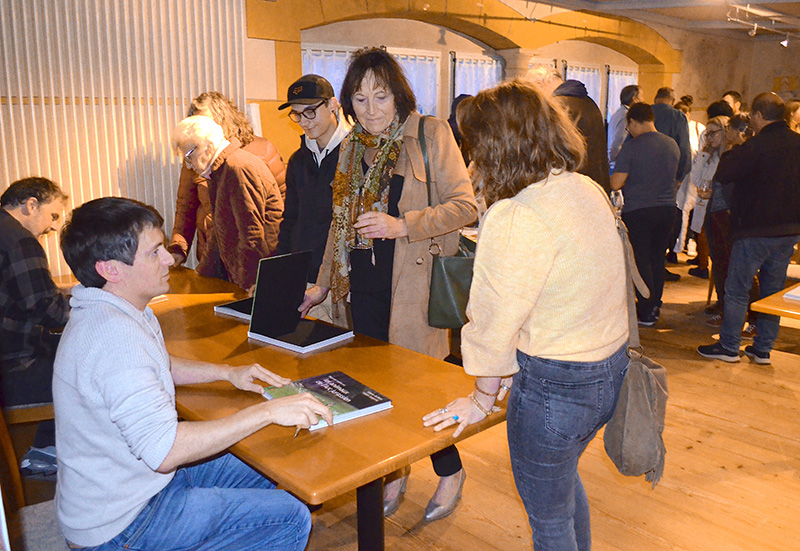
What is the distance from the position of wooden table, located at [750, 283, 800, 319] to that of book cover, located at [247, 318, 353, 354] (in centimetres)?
158

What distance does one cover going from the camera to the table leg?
1.76 meters

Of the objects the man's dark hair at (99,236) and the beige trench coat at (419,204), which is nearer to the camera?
the man's dark hair at (99,236)

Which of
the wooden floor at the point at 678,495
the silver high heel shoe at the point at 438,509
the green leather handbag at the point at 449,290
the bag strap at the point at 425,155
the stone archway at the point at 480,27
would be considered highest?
the stone archway at the point at 480,27

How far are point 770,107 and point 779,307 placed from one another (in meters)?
2.02

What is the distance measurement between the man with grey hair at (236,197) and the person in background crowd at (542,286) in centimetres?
167

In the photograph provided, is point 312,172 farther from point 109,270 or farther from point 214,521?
point 214,521

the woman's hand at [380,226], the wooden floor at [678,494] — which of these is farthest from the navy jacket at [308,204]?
the wooden floor at [678,494]

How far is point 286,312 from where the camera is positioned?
2402mm

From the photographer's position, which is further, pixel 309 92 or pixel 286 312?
pixel 309 92

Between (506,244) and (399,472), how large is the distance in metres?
1.53

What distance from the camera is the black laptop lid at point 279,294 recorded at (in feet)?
7.27

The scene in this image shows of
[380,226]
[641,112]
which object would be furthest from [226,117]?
[641,112]

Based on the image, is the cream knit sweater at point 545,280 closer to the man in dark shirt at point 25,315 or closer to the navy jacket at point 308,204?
the navy jacket at point 308,204

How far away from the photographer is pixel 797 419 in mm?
3664
